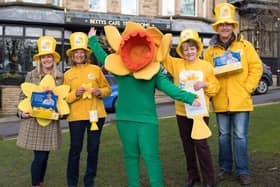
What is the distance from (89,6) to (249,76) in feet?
62.1

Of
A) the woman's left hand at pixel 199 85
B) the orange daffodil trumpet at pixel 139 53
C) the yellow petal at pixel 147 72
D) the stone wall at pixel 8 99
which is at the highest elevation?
the orange daffodil trumpet at pixel 139 53


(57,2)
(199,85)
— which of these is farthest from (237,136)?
(57,2)

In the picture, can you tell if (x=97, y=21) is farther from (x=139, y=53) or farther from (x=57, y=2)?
(x=139, y=53)

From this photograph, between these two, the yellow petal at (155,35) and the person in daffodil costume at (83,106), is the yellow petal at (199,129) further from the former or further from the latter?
the person in daffodil costume at (83,106)

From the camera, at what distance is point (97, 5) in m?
23.6

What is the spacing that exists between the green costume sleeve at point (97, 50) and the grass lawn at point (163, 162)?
68.7 inches

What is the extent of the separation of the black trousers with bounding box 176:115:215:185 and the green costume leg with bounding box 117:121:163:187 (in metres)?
0.77

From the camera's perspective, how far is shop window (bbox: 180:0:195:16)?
25453mm

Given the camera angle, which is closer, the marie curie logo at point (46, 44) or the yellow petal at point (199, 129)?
the yellow petal at point (199, 129)

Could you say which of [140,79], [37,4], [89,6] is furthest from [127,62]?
[89,6]

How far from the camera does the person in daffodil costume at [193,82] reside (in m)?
5.04

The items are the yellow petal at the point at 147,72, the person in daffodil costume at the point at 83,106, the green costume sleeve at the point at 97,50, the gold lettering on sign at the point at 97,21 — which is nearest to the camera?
the yellow petal at the point at 147,72

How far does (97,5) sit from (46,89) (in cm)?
1898

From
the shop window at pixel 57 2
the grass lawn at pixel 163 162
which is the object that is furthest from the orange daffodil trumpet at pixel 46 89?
the shop window at pixel 57 2
